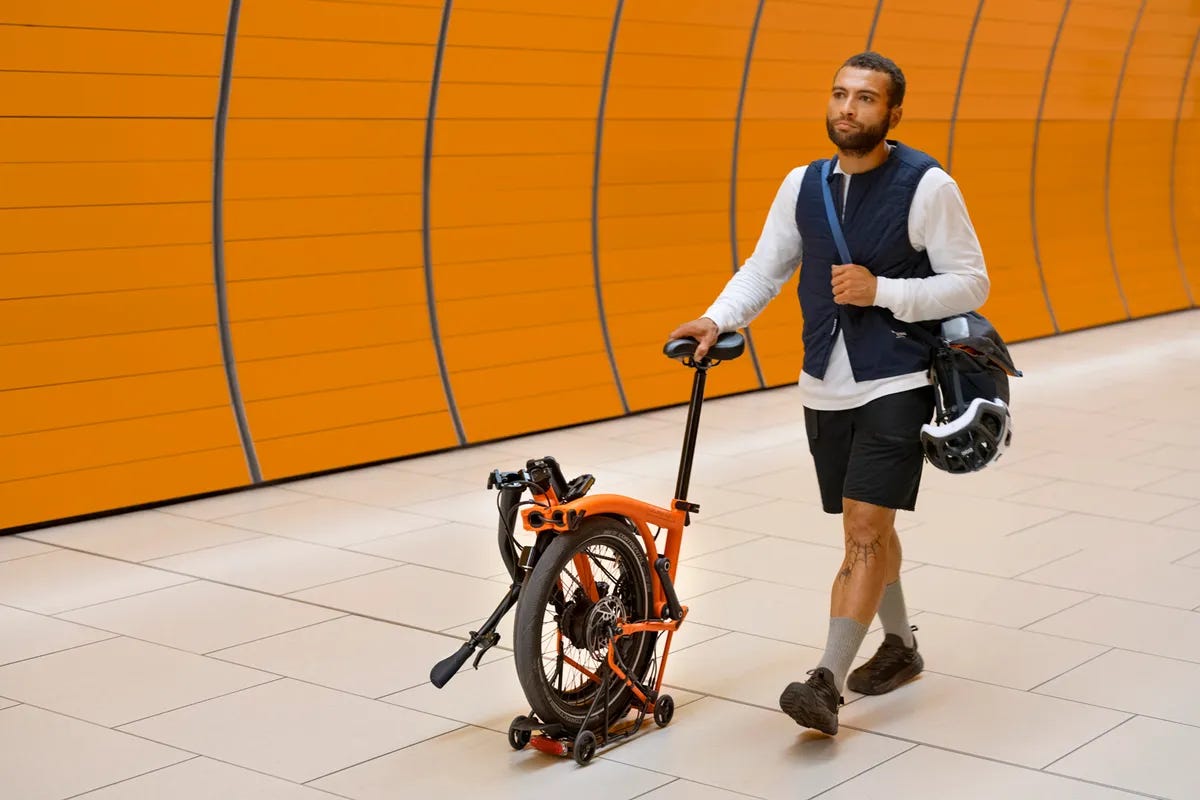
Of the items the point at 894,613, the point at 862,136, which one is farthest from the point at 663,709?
the point at 862,136

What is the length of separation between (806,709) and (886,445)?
2.47 ft

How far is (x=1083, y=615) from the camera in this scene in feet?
17.4

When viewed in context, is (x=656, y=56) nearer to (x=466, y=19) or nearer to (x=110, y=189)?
(x=466, y=19)

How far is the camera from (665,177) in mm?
9492

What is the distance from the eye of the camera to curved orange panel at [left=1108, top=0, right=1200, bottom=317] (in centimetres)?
1412

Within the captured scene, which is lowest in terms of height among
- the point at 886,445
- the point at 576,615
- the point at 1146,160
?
the point at 576,615

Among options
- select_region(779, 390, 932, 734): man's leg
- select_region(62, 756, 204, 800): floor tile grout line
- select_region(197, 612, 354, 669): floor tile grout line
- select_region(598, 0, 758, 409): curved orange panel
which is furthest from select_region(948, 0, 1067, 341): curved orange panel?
select_region(62, 756, 204, 800): floor tile grout line

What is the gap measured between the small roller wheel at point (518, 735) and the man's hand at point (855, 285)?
4.59ft

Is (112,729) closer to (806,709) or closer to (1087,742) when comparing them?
(806,709)

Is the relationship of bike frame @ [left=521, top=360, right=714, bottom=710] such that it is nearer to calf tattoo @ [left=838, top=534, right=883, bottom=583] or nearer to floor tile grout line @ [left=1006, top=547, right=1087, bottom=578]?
calf tattoo @ [left=838, top=534, right=883, bottom=583]

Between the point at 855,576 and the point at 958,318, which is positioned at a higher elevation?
the point at 958,318

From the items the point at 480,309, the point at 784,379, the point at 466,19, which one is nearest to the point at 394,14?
the point at 466,19

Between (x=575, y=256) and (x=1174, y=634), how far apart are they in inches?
184

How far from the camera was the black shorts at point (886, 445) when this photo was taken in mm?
4215
